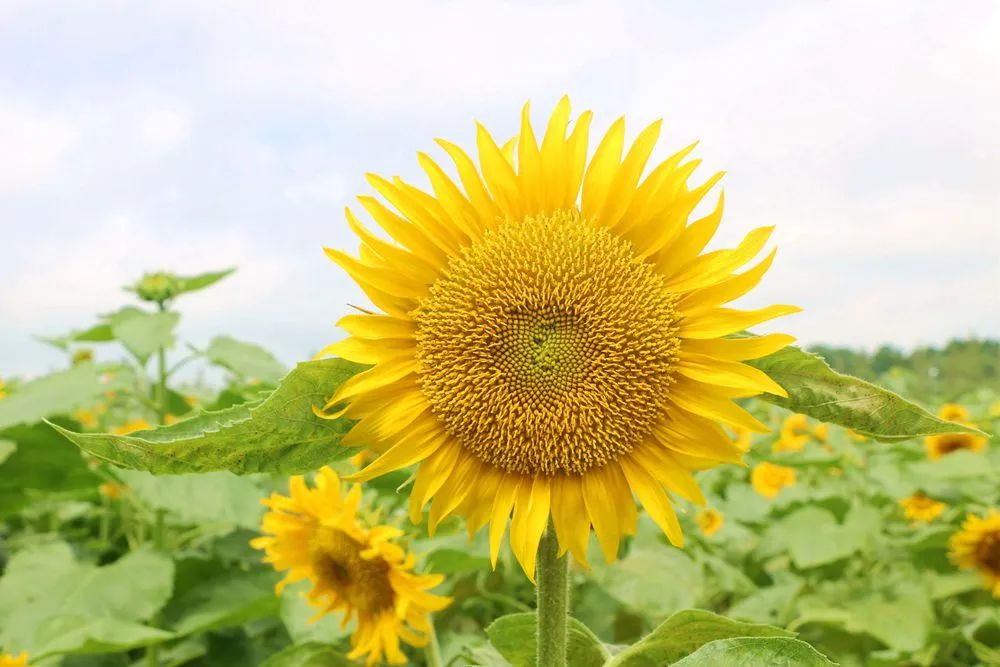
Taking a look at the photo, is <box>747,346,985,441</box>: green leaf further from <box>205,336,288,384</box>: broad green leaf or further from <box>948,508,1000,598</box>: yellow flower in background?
<box>948,508,1000,598</box>: yellow flower in background

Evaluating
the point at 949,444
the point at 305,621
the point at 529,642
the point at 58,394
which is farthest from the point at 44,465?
the point at 949,444

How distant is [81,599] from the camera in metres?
2.40

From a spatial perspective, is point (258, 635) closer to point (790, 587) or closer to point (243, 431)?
point (790, 587)

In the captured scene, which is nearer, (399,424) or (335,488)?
(399,424)

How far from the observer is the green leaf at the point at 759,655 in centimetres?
97

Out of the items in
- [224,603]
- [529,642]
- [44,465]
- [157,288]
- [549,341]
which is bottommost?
[224,603]

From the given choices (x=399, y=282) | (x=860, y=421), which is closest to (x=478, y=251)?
(x=399, y=282)

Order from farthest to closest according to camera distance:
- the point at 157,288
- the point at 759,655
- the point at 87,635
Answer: the point at 157,288, the point at 87,635, the point at 759,655

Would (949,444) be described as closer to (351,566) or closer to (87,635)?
(351,566)

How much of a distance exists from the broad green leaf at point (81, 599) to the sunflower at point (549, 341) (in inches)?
50.7

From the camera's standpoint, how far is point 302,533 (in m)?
2.01

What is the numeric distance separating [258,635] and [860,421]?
2.26m

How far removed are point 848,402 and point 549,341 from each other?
370 millimetres

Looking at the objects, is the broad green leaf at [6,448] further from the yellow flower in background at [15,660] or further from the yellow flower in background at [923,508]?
the yellow flower in background at [923,508]
